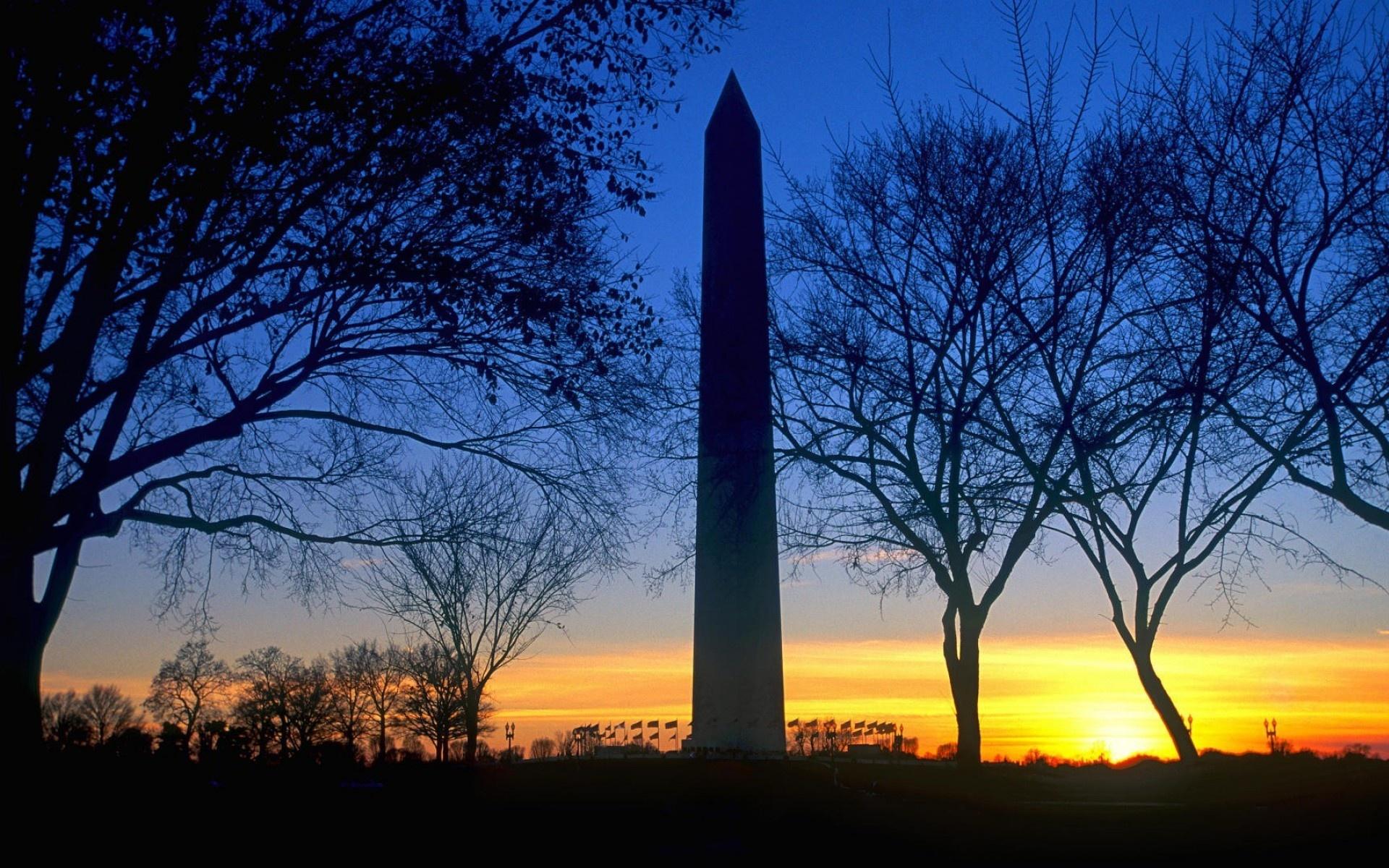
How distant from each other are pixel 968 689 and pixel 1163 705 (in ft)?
9.94

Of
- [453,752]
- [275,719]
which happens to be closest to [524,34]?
[453,752]

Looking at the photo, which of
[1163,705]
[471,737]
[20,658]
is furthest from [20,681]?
[471,737]

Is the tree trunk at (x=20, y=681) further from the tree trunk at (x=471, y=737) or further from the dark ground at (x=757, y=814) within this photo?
the tree trunk at (x=471, y=737)

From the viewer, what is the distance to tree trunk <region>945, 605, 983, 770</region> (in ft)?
52.1

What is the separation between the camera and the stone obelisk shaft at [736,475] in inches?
656

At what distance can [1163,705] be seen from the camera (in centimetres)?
1672

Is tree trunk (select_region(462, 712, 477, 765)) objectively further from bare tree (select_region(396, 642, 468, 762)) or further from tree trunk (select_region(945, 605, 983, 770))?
tree trunk (select_region(945, 605, 983, 770))

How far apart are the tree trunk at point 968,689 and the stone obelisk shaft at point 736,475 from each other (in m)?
3.46

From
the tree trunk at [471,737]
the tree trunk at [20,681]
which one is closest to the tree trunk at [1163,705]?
the tree trunk at [20,681]

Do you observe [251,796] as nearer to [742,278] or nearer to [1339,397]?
[742,278]

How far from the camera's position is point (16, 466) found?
946 cm

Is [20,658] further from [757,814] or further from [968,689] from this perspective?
[968,689]

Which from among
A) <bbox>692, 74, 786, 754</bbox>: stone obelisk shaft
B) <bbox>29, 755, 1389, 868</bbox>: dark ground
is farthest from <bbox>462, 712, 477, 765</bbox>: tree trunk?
<bbox>29, 755, 1389, 868</bbox>: dark ground

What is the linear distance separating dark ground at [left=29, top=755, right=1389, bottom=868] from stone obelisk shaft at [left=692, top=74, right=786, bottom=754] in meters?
3.45
